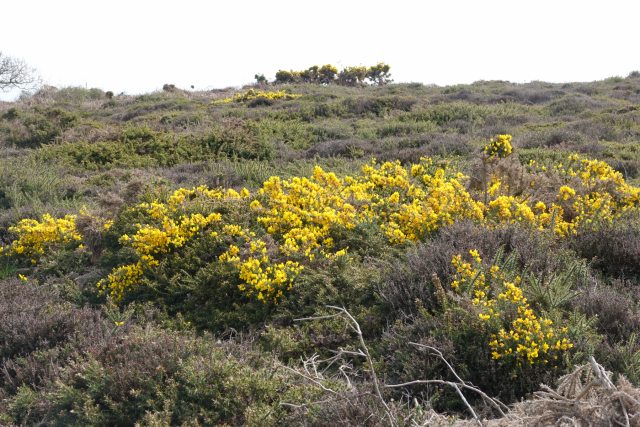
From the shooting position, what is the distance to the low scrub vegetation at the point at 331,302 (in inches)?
90.3

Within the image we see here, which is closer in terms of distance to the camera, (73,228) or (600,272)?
(600,272)

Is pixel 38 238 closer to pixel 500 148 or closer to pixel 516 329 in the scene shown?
pixel 516 329

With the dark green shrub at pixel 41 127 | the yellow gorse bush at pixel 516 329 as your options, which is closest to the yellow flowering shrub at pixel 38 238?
the yellow gorse bush at pixel 516 329

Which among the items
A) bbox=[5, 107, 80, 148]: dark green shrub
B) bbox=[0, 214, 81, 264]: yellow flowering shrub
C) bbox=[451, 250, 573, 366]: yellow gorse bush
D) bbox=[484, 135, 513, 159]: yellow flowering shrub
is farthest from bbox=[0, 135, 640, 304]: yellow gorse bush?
bbox=[5, 107, 80, 148]: dark green shrub

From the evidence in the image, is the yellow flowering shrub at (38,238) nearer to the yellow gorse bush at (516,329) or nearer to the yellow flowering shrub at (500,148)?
the yellow gorse bush at (516,329)

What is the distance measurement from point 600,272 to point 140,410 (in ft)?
11.9

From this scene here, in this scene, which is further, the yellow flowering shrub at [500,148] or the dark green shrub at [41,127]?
the dark green shrub at [41,127]

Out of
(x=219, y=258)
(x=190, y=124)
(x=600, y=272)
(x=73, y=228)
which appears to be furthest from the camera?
(x=190, y=124)

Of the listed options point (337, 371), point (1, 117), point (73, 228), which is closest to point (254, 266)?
point (337, 371)

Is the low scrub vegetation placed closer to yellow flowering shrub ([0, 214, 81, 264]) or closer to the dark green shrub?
yellow flowering shrub ([0, 214, 81, 264])

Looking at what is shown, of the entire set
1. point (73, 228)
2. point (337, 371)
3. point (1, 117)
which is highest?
point (1, 117)

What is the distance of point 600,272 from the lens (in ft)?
11.6

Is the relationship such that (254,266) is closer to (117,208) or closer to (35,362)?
(35,362)

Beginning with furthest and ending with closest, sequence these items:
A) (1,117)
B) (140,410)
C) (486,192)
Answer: (1,117) → (486,192) → (140,410)
